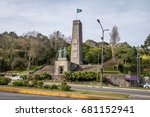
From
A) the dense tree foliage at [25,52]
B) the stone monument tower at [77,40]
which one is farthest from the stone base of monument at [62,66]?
the dense tree foliage at [25,52]

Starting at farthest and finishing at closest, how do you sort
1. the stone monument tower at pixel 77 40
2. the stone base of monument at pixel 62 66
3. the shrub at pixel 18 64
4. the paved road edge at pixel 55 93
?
the shrub at pixel 18 64
the stone monument tower at pixel 77 40
the stone base of monument at pixel 62 66
the paved road edge at pixel 55 93

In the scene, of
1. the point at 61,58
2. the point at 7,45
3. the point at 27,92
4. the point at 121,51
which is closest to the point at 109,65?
the point at 121,51

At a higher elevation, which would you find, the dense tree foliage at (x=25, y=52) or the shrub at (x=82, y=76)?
the dense tree foliage at (x=25, y=52)

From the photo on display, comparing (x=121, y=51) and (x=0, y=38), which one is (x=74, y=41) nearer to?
(x=121, y=51)

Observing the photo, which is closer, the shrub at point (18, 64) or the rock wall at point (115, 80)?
the rock wall at point (115, 80)

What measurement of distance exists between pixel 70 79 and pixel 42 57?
3146 cm

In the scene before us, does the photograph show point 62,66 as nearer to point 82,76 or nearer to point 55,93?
point 82,76

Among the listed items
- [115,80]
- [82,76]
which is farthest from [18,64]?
[115,80]

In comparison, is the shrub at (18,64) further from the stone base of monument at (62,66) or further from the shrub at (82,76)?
the shrub at (82,76)

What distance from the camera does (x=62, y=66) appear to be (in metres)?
55.8

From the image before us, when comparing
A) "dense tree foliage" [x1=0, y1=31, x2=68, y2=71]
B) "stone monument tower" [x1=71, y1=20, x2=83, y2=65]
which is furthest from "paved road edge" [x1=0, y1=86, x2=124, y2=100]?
"dense tree foliage" [x1=0, y1=31, x2=68, y2=71]

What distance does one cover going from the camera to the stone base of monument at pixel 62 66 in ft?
181

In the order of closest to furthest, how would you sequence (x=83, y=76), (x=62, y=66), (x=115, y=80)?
(x=83, y=76) < (x=115, y=80) < (x=62, y=66)

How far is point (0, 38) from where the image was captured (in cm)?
8112
